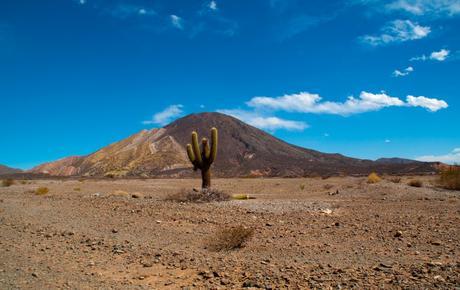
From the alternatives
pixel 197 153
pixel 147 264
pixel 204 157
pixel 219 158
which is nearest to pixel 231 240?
pixel 147 264

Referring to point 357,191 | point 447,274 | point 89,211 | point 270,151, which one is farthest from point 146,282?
point 270,151

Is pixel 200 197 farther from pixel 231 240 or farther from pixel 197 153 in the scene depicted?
pixel 231 240

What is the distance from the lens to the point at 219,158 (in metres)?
139

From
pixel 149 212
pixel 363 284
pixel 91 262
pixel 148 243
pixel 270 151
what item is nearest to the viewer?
pixel 363 284

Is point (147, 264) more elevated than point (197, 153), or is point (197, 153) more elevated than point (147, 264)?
point (197, 153)

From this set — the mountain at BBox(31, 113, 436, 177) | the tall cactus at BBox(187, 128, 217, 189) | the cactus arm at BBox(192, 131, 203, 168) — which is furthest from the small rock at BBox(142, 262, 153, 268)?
the mountain at BBox(31, 113, 436, 177)

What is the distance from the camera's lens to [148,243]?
9648mm

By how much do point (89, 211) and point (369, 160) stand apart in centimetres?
15142

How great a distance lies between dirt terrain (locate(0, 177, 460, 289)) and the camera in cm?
642

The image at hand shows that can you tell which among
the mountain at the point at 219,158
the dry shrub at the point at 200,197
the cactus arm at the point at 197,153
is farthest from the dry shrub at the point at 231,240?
the mountain at the point at 219,158

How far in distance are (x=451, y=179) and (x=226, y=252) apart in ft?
83.7

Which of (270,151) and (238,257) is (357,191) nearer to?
(238,257)

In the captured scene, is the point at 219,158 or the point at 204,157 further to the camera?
the point at 219,158

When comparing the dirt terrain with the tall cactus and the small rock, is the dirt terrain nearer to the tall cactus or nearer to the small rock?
the small rock
